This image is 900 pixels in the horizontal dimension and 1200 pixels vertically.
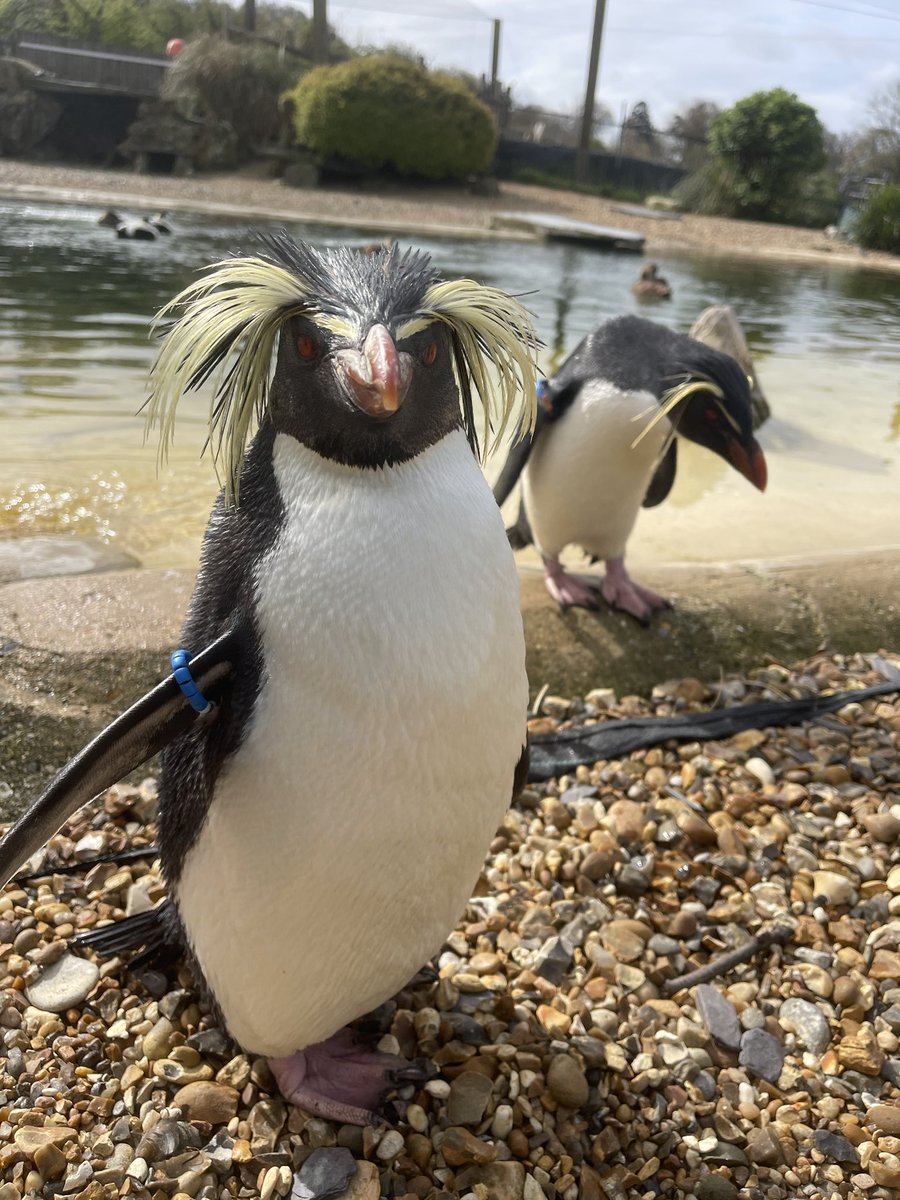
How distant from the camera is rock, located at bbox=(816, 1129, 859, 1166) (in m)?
1.39

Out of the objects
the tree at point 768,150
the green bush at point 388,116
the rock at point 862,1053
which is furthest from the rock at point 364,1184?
the tree at point 768,150

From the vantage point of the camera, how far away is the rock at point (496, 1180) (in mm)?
1321

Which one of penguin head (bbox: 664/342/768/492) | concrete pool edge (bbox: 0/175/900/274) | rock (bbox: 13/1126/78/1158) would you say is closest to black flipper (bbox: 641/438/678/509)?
penguin head (bbox: 664/342/768/492)

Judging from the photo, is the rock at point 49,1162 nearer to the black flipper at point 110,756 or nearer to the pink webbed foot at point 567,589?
the black flipper at point 110,756

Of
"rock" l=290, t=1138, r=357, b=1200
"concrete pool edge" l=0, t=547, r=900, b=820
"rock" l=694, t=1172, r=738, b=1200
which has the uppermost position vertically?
"concrete pool edge" l=0, t=547, r=900, b=820

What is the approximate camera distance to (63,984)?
159 centimetres

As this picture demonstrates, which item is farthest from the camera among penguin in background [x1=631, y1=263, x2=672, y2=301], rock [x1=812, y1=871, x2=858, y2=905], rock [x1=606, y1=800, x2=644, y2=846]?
penguin in background [x1=631, y1=263, x2=672, y2=301]

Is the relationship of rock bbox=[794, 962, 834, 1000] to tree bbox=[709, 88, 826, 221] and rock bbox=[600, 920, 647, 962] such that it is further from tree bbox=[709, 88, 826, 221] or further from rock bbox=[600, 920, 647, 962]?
tree bbox=[709, 88, 826, 221]

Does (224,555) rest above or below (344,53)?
below

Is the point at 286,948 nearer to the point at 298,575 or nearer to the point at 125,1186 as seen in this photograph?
the point at 125,1186

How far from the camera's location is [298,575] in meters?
1.11

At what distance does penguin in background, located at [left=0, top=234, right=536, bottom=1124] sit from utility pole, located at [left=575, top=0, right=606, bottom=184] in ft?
88.0

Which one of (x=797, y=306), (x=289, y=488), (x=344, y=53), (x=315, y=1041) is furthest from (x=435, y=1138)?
(x=344, y=53)

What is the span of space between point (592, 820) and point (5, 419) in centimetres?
453
